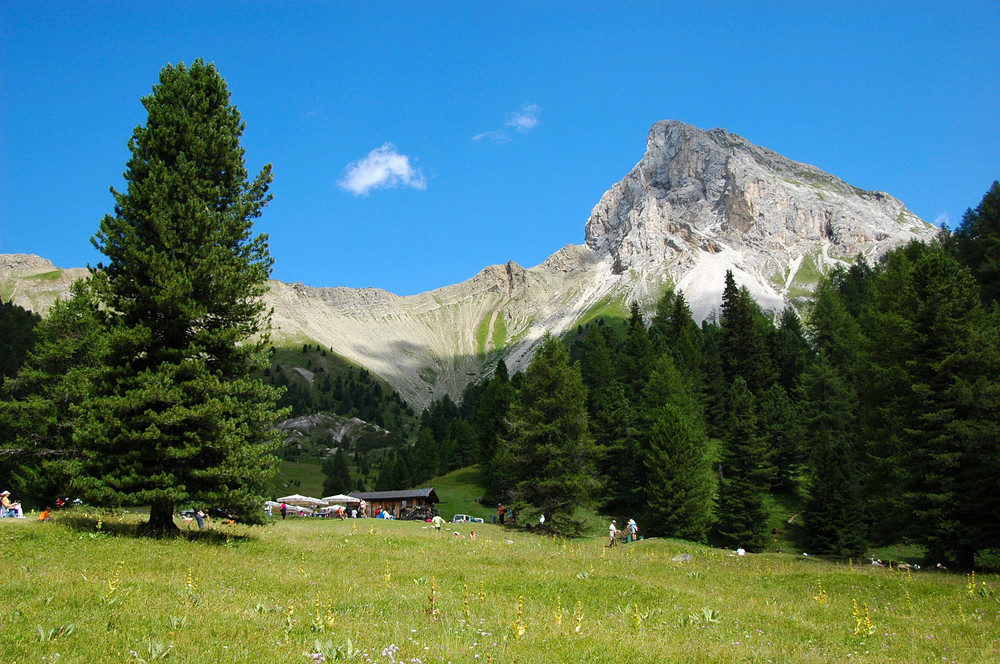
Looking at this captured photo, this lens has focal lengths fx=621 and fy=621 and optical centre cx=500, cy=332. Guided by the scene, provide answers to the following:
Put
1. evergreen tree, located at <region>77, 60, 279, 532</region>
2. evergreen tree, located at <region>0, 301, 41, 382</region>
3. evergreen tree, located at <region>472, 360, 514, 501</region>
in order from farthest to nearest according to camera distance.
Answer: evergreen tree, located at <region>0, 301, 41, 382</region>, evergreen tree, located at <region>472, 360, 514, 501</region>, evergreen tree, located at <region>77, 60, 279, 532</region>

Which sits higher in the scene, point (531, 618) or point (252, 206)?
point (252, 206)

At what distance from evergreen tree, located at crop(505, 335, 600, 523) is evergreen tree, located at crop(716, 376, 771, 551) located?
1720 centimetres

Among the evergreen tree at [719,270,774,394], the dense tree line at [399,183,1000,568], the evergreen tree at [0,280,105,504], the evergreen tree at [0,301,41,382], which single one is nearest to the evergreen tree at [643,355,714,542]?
the dense tree line at [399,183,1000,568]

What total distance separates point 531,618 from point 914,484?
92.4 ft

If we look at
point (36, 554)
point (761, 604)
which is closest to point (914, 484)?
point (761, 604)

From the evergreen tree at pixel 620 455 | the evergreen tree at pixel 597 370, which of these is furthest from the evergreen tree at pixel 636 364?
the evergreen tree at pixel 620 455

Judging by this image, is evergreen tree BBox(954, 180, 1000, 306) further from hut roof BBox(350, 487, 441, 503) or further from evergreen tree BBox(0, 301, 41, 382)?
evergreen tree BBox(0, 301, 41, 382)

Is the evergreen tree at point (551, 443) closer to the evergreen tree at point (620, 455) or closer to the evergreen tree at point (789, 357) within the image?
the evergreen tree at point (620, 455)

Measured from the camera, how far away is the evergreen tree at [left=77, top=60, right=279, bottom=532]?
67.6 feet

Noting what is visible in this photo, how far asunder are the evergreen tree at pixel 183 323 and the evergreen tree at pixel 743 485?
47019mm

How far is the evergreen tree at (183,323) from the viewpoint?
67.6 ft

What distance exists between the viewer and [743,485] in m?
57.6

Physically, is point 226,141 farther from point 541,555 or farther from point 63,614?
point 541,555

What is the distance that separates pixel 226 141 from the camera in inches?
945
